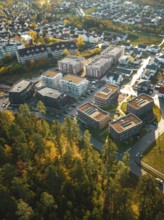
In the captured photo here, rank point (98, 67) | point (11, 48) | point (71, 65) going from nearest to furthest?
point (98, 67) → point (71, 65) → point (11, 48)

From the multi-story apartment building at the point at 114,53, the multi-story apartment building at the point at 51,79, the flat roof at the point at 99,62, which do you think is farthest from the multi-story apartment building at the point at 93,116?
the multi-story apartment building at the point at 114,53

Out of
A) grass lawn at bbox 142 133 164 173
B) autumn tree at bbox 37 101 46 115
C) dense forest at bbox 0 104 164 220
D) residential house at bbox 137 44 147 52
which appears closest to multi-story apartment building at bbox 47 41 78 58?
residential house at bbox 137 44 147 52

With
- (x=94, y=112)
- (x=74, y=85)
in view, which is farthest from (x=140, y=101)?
(x=74, y=85)

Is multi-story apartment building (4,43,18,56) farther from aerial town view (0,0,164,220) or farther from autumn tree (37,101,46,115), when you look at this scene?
autumn tree (37,101,46,115)

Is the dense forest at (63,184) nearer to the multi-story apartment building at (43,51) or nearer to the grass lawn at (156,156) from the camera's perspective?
the grass lawn at (156,156)

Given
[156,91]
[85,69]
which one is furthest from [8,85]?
[156,91]

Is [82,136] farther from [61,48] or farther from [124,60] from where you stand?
[61,48]
